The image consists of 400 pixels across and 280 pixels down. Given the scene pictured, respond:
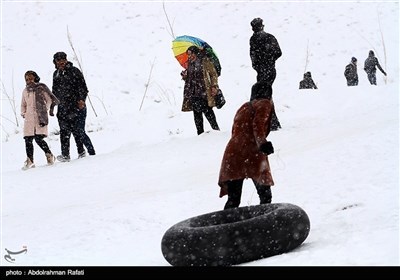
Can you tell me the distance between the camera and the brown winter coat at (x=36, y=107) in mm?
9664

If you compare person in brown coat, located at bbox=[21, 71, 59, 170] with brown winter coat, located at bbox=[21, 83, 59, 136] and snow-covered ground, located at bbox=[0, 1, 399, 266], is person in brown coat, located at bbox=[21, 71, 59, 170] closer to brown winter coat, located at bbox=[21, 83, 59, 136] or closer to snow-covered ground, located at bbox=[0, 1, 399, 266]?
brown winter coat, located at bbox=[21, 83, 59, 136]

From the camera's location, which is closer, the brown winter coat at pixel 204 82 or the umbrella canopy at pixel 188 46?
the brown winter coat at pixel 204 82

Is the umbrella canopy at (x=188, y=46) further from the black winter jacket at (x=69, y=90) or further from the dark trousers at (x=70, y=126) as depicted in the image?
the dark trousers at (x=70, y=126)

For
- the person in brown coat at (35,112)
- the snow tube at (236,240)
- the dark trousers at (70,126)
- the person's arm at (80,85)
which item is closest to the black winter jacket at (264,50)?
the person's arm at (80,85)

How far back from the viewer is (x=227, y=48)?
2377cm

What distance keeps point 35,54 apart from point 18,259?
17321mm

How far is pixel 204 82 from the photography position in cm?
991

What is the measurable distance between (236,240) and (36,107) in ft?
20.7

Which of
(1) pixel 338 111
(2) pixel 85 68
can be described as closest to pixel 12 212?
(1) pixel 338 111

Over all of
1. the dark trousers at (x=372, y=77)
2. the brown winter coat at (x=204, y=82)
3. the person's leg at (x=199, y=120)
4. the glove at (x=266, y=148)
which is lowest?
the dark trousers at (x=372, y=77)

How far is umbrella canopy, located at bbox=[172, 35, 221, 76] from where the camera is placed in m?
10.1

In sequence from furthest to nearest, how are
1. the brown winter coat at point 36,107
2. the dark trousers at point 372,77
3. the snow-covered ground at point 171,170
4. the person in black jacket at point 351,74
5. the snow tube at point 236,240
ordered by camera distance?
the dark trousers at point 372,77 → the person in black jacket at point 351,74 → the brown winter coat at point 36,107 → the snow-covered ground at point 171,170 → the snow tube at point 236,240

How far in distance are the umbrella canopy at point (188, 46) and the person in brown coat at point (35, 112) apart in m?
2.39
